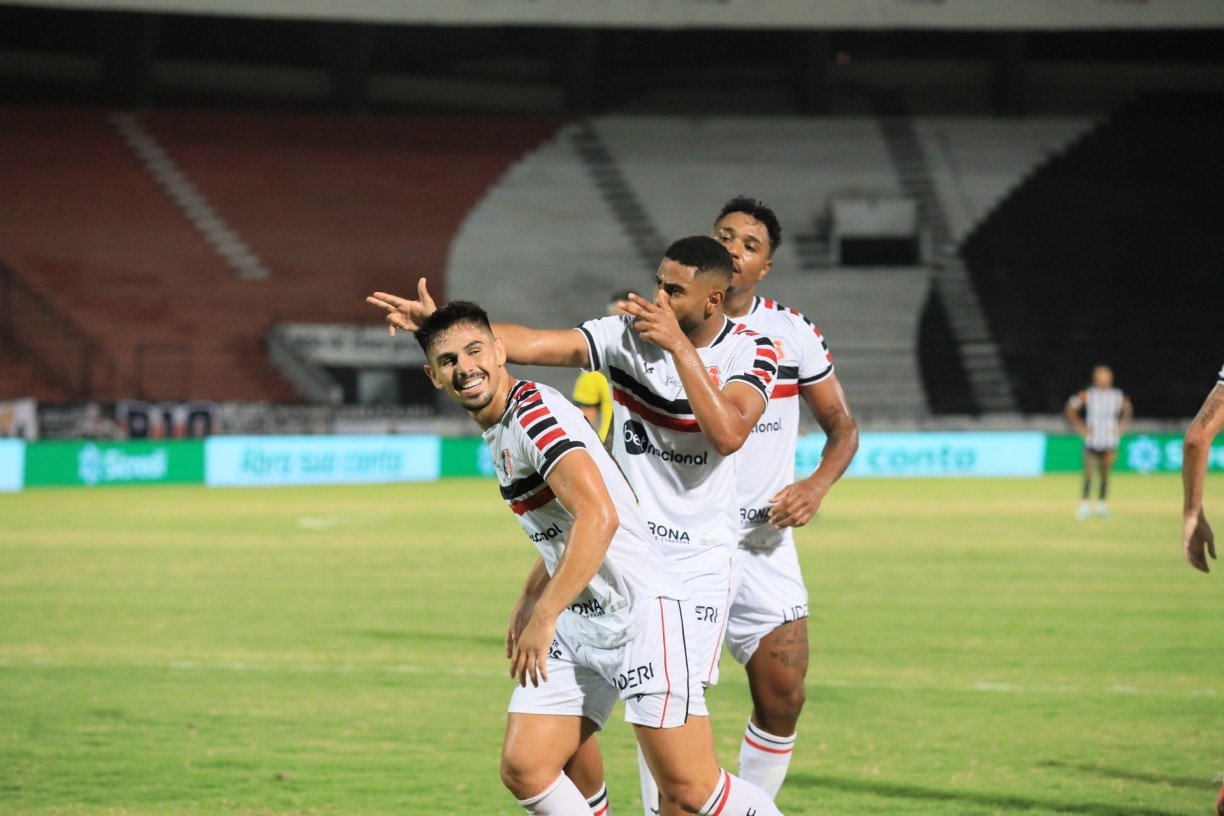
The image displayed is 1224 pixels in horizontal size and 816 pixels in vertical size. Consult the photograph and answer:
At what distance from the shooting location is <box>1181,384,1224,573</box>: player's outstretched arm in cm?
498

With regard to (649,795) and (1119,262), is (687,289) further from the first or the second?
(1119,262)

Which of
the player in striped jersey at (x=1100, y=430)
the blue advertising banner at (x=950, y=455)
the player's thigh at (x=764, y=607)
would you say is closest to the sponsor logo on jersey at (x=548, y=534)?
the player's thigh at (x=764, y=607)

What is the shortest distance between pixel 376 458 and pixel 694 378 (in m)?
25.3

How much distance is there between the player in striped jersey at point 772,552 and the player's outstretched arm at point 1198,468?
1.27 meters

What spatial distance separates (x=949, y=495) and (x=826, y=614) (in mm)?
14449

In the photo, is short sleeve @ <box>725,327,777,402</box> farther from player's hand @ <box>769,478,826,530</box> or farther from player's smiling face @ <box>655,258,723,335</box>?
player's hand @ <box>769,478,826,530</box>

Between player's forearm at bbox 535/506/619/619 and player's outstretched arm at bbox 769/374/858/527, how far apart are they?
154cm

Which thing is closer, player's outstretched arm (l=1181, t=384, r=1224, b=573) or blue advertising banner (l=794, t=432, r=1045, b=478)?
player's outstretched arm (l=1181, t=384, r=1224, b=573)

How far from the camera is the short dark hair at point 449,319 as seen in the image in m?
4.50

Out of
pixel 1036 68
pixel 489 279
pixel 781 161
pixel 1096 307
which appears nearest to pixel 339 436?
pixel 489 279

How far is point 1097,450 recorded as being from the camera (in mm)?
23125

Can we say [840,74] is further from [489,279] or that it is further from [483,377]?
[483,377]

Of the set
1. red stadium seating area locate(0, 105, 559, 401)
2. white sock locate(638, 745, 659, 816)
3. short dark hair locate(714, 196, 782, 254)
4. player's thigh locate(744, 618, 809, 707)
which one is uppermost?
red stadium seating area locate(0, 105, 559, 401)

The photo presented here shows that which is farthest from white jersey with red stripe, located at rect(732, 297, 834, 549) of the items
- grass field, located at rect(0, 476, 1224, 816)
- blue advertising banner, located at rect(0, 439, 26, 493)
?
blue advertising banner, located at rect(0, 439, 26, 493)
